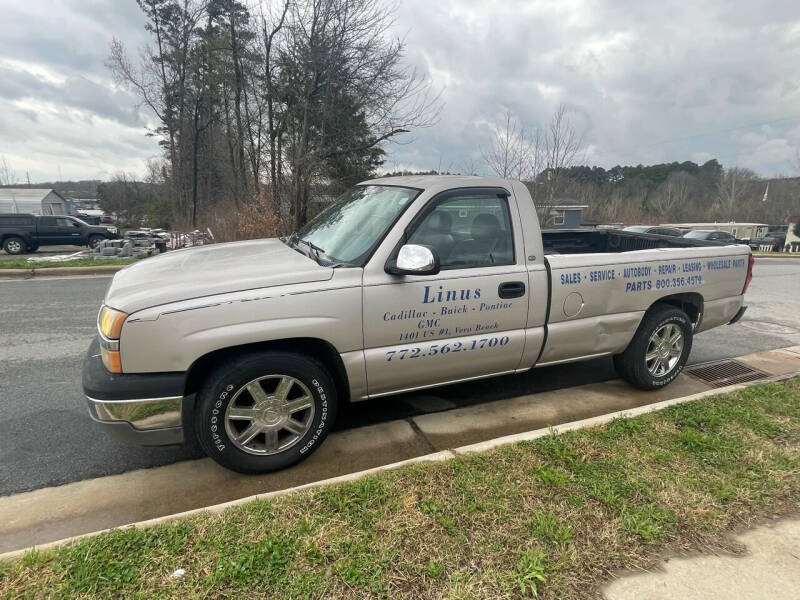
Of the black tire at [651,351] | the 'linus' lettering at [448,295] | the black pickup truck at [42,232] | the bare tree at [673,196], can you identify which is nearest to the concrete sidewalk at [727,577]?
the 'linus' lettering at [448,295]

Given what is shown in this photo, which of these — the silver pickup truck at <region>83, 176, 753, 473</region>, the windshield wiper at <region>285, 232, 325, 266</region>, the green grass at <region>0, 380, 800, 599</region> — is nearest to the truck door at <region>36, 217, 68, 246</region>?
the silver pickup truck at <region>83, 176, 753, 473</region>

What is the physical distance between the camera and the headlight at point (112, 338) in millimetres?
2355

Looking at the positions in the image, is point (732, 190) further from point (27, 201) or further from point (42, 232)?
point (27, 201)

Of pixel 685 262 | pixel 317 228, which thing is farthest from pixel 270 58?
pixel 685 262

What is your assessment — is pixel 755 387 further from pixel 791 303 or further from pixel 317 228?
pixel 791 303

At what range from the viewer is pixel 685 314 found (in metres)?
4.04

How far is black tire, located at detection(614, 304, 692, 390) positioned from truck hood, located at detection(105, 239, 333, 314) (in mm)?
2830

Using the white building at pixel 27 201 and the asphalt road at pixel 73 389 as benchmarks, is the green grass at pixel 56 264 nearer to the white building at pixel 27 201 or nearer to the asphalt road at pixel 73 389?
the asphalt road at pixel 73 389

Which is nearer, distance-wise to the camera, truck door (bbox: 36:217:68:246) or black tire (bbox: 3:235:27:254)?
black tire (bbox: 3:235:27:254)

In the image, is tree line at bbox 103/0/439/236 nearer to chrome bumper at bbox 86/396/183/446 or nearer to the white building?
chrome bumper at bbox 86/396/183/446

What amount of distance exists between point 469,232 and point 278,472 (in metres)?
2.08

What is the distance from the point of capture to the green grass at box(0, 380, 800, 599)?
6.03 ft

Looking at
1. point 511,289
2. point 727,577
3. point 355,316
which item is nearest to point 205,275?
point 355,316

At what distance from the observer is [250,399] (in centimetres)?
266
